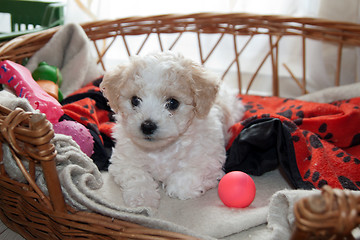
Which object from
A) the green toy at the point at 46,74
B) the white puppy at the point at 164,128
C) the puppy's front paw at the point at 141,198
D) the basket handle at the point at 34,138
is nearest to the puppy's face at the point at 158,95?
the white puppy at the point at 164,128

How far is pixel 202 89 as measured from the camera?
2.07m

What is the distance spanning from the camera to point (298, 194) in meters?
1.61

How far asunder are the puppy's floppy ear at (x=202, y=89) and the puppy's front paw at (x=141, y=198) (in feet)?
1.71

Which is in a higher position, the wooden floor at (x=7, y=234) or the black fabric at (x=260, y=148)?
the black fabric at (x=260, y=148)

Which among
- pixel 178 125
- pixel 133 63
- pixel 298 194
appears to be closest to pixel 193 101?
pixel 178 125

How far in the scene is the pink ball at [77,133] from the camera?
86.0 inches

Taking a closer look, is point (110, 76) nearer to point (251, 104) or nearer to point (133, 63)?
point (133, 63)

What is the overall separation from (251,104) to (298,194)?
5.02ft

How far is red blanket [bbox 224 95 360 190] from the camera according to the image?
7.09ft

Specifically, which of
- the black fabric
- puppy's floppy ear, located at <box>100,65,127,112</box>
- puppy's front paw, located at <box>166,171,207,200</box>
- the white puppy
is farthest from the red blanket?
puppy's floppy ear, located at <box>100,65,127,112</box>

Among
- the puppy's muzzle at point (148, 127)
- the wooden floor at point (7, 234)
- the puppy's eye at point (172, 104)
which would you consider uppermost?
the puppy's eye at point (172, 104)

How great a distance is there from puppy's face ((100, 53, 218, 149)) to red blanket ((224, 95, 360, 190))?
44 cm

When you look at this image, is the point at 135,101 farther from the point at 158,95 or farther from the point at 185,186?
the point at 185,186

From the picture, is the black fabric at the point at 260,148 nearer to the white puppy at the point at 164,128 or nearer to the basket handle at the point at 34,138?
the white puppy at the point at 164,128
